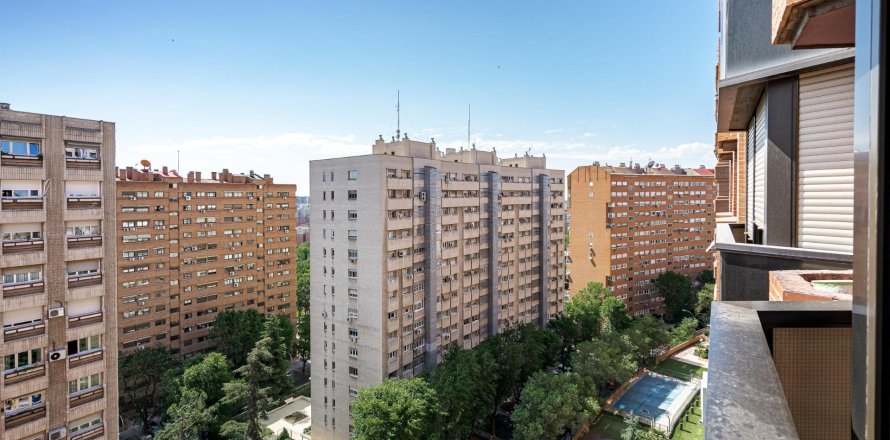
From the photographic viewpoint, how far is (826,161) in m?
6.24

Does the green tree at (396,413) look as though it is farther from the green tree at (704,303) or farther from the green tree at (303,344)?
the green tree at (704,303)

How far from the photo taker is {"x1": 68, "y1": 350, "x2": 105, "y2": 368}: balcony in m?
15.1

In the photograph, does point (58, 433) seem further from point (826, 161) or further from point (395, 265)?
point (826, 161)

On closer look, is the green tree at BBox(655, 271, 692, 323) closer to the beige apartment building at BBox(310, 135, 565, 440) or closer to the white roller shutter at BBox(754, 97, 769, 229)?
the beige apartment building at BBox(310, 135, 565, 440)

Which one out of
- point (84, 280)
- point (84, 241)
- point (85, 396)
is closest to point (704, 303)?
point (85, 396)

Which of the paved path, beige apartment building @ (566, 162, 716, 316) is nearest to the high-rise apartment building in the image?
beige apartment building @ (566, 162, 716, 316)

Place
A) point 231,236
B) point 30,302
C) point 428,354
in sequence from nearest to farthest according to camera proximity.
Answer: point 30,302 → point 428,354 → point 231,236

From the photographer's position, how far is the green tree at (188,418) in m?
24.9

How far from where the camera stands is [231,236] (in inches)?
1881

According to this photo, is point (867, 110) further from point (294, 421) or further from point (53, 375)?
point (294, 421)

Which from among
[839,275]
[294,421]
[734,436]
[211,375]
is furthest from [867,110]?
[294,421]

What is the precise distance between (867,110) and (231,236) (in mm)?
51830

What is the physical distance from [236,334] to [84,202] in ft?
90.0

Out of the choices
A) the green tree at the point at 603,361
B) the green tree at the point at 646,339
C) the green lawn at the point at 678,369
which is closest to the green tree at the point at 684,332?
the green lawn at the point at 678,369
